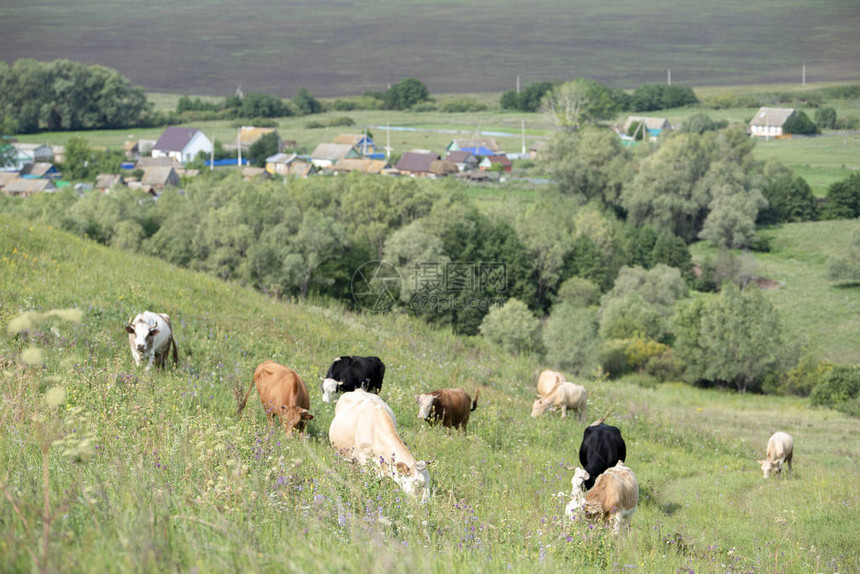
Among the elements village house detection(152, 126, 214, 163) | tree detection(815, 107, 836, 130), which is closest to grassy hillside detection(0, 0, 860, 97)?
tree detection(815, 107, 836, 130)

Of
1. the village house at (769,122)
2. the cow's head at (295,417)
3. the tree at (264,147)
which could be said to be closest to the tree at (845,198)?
the village house at (769,122)

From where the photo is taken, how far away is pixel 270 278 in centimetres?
4891

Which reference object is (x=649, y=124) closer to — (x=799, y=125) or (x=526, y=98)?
(x=799, y=125)

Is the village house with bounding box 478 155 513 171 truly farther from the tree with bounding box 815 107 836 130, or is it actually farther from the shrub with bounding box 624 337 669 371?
the shrub with bounding box 624 337 669 371

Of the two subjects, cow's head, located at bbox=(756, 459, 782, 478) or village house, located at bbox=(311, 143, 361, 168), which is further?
village house, located at bbox=(311, 143, 361, 168)

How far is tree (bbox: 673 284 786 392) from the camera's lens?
44469 mm

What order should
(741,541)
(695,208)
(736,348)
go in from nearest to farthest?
(741,541), (736,348), (695,208)

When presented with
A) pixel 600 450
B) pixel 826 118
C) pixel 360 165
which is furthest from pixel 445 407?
pixel 826 118

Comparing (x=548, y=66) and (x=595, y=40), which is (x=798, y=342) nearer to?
(x=548, y=66)

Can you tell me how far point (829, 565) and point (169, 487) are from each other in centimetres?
726

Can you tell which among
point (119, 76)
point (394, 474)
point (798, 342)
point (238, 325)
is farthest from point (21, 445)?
point (119, 76)

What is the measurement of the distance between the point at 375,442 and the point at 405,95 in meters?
150

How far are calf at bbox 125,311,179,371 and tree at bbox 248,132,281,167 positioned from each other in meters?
92.5

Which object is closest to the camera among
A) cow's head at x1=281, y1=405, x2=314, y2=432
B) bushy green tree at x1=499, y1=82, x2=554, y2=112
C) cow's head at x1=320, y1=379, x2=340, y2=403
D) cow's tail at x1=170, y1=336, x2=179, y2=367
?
cow's head at x1=281, y1=405, x2=314, y2=432
